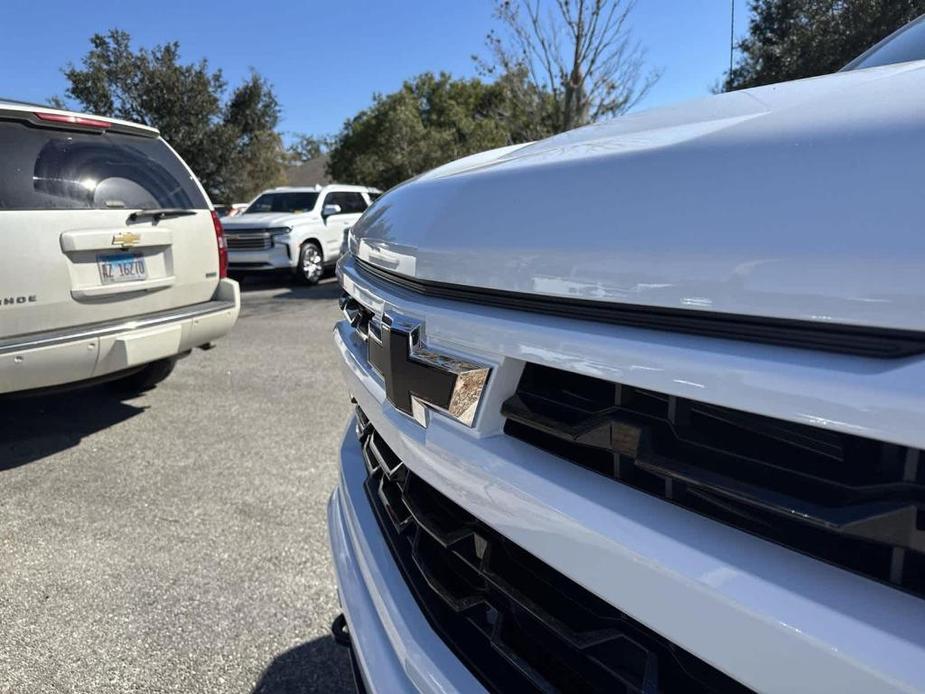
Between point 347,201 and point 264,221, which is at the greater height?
point 347,201

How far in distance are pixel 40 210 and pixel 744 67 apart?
14.5m

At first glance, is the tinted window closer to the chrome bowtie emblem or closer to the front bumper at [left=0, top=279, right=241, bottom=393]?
the front bumper at [left=0, top=279, right=241, bottom=393]

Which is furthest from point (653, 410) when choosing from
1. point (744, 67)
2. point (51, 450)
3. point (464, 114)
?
point (464, 114)

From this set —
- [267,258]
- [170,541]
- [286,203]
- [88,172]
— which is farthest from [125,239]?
[286,203]

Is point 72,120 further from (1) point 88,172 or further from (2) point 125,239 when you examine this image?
(2) point 125,239

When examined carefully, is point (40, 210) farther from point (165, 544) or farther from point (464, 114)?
point (464, 114)

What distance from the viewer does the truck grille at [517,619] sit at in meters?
0.84

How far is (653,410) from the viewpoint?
2.63 ft

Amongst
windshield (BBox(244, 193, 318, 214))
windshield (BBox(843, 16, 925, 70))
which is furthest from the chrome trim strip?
windshield (BBox(244, 193, 318, 214))

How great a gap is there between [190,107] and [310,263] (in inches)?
619

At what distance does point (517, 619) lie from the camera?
1.06 meters

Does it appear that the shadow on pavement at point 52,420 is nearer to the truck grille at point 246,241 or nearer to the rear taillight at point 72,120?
the rear taillight at point 72,120

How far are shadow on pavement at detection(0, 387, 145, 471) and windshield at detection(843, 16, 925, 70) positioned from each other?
14.9ft

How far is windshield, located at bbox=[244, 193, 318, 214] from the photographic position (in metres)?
12.9
